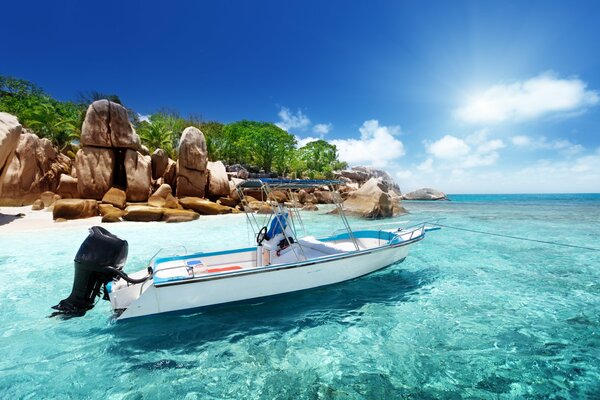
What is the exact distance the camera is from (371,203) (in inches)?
876

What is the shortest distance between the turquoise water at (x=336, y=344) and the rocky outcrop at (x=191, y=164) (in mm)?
16924

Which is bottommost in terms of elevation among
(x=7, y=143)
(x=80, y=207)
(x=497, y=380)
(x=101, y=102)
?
(x=497, y=380)

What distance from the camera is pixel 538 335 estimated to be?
5.24 m

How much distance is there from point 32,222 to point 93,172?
5.87 metres

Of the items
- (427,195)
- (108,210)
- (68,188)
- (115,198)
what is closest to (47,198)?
(68,188)

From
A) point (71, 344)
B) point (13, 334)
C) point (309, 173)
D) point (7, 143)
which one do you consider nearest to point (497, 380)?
point (71, 344)

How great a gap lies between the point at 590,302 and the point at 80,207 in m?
23.9

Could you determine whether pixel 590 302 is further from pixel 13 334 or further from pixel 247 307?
pixel 13 334

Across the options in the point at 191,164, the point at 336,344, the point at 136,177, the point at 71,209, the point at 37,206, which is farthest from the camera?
the point at 191,164

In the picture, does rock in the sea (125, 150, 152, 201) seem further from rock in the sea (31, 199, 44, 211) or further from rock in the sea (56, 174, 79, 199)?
rock in the sea (31, 199, 44, 211)

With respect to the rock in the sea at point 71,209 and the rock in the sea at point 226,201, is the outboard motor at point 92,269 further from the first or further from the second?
the rock in the sea at point 226,201

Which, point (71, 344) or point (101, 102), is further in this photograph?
point (101, 102)

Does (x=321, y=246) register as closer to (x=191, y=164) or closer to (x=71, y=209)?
(x=71, y=209)

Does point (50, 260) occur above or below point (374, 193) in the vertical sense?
below
